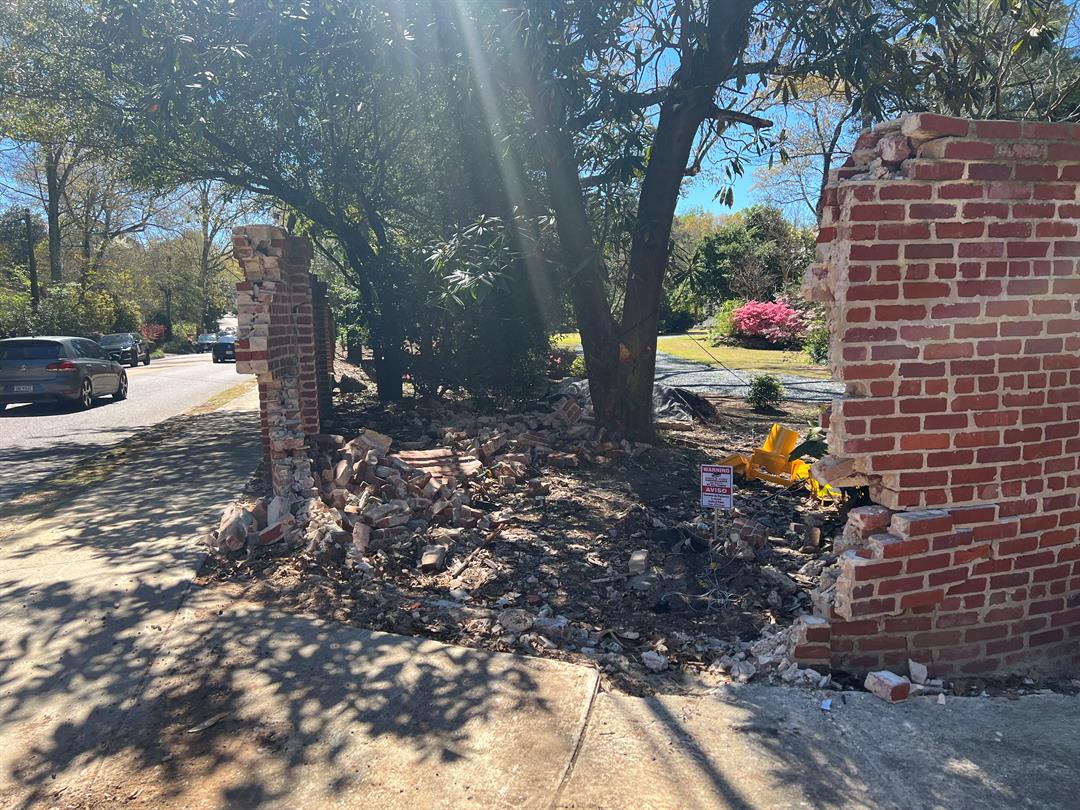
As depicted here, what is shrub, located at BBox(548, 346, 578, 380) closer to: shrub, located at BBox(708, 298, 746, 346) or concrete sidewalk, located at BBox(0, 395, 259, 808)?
concrete sidewalk, located at BBox(0, 395, 259, 808)

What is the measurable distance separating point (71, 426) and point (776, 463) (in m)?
11.8

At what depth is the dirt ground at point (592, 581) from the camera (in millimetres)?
3936

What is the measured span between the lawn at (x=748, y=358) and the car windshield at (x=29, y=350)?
10.4 m

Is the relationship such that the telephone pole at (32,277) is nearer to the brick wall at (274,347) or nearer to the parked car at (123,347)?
the parked car at (123,347)

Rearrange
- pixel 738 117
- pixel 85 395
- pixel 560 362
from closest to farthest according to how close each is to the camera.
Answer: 1. pixel 738 117
2. pixel 85 395
3. pixel 560 362

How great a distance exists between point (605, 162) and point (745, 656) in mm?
7247

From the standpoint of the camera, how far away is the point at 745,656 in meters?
3.69

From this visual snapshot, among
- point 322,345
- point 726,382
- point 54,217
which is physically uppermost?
point 54,217

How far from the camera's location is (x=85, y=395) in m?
15.5

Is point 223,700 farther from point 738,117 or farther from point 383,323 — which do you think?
point 383,323


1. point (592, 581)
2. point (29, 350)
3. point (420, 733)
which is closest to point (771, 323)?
point (29, 350)

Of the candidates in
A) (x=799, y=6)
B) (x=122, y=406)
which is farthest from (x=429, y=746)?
(x=122, y=406)

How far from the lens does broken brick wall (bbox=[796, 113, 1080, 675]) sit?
3236 mm

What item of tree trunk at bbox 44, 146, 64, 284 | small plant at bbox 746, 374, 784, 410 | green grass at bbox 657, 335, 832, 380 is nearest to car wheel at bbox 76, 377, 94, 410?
small plant at bbox 746, 374, 784, 410
